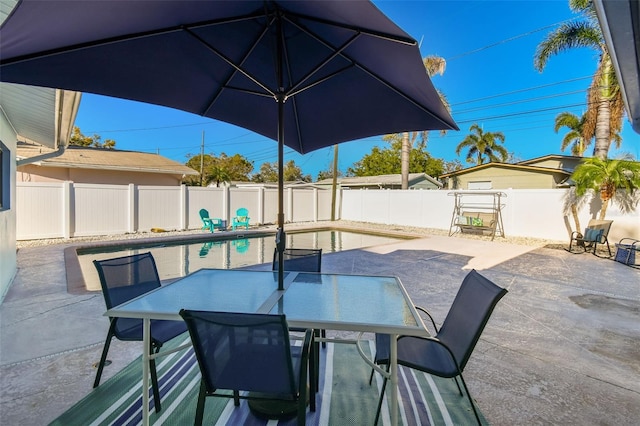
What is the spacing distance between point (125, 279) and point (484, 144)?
30378mm

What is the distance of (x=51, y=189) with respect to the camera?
9.58 metres

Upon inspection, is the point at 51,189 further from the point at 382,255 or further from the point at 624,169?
the point at 624,169

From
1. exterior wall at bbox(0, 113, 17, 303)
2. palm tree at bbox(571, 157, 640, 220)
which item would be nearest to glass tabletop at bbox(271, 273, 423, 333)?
exterior wall at bbox(0, 113, 17, 303)

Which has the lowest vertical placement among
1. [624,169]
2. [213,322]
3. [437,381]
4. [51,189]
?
[437,381]

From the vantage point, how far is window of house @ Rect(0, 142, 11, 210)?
15.1 ft

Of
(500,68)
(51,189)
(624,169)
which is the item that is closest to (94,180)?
(51,189)

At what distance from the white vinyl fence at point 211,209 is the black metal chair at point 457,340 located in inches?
395

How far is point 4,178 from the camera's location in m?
4.64

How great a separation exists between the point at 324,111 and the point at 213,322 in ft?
7.23

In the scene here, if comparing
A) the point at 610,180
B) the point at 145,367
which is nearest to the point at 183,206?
the point at 145,367

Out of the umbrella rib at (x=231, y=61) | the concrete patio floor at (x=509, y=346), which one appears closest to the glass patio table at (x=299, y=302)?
the concrete patio floor at (x=509, y=346)

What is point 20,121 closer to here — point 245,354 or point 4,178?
point 4,178

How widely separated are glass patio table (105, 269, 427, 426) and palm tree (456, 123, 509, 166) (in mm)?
29187

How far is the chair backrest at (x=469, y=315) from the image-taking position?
6.25ft
